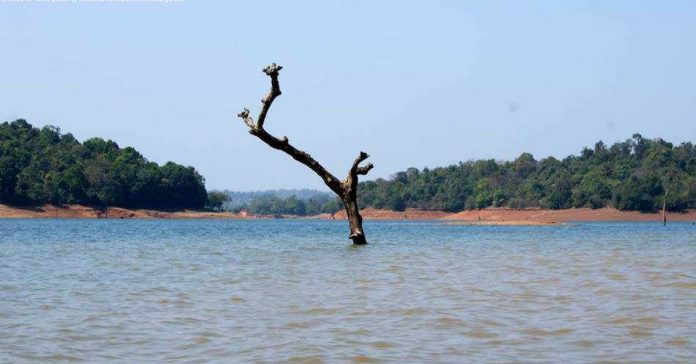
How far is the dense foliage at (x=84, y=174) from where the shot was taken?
487 feet

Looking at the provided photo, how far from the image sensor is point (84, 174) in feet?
520

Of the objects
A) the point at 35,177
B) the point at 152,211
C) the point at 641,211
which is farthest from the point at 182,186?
the point at 641,211

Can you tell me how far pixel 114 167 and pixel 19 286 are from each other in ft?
486

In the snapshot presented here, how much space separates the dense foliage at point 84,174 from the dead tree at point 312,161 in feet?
372

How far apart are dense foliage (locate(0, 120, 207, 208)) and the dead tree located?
113249mm

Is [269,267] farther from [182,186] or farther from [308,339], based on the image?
[182,186]

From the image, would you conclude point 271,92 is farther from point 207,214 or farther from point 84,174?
point 207,214

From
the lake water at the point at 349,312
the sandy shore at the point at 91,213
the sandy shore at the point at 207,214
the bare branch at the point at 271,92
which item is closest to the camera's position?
the lake water at the point at 349,312

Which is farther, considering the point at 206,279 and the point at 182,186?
the point at 182,186

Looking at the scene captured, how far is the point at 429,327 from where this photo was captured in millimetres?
13836

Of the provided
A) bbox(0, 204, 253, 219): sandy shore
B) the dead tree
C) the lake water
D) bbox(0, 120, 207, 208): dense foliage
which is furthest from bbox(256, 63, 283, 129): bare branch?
bbox(0, 120, 207, 208): dense foliage

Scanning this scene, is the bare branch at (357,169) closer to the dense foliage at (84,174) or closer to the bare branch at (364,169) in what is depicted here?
the bare branch at (364,169)

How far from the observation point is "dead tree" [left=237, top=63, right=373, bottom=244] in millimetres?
37344

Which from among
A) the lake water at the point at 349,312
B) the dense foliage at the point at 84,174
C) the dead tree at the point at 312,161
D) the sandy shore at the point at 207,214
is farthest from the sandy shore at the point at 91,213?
the lake water at the point at 349,312
